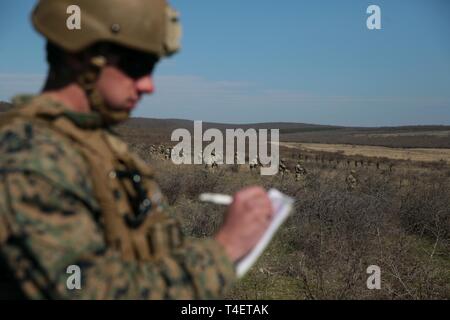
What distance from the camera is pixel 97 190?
1.48 meters

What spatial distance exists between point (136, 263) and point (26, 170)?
399mm

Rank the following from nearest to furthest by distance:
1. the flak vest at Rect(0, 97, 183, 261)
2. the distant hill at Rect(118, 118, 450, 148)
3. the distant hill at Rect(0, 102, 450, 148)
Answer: the flak vest at Rect(0, 97, 183, 261) → the distant hill at Rect(0, 102, 450, 148) → the distant hill at Rect(118, 118, 450, 148)

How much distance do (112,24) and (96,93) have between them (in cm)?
22

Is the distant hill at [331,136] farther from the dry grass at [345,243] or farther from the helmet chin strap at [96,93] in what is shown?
the helmet chin strap at [96,93]

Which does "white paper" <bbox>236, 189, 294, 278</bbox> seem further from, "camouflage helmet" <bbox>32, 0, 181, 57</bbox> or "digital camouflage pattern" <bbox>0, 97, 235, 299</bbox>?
"camouflage helmet" <bbox>32, 0, 181, 57</bbox>

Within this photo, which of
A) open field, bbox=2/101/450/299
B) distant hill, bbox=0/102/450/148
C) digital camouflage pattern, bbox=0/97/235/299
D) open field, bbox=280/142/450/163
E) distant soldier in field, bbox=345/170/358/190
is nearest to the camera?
digital camouflage pattern, bbox=0/97/235/299

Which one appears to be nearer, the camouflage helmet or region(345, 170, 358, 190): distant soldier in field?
the camouflage helmet

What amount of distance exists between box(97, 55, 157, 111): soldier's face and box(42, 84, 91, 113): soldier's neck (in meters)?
0.07

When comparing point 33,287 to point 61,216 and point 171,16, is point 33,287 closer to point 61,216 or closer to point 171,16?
point 61,216

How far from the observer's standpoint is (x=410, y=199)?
10906 mm

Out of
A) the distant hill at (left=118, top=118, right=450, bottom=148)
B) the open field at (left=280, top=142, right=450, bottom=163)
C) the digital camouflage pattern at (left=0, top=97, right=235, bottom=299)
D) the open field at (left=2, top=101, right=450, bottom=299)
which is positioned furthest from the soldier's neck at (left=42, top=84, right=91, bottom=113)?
the open field at (left=280, top=142, right=450, bottom=163)

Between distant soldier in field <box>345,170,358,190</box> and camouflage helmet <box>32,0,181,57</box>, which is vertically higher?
camouflage helmet <box>32,0,181,57</box>

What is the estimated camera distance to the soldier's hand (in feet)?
5.11
